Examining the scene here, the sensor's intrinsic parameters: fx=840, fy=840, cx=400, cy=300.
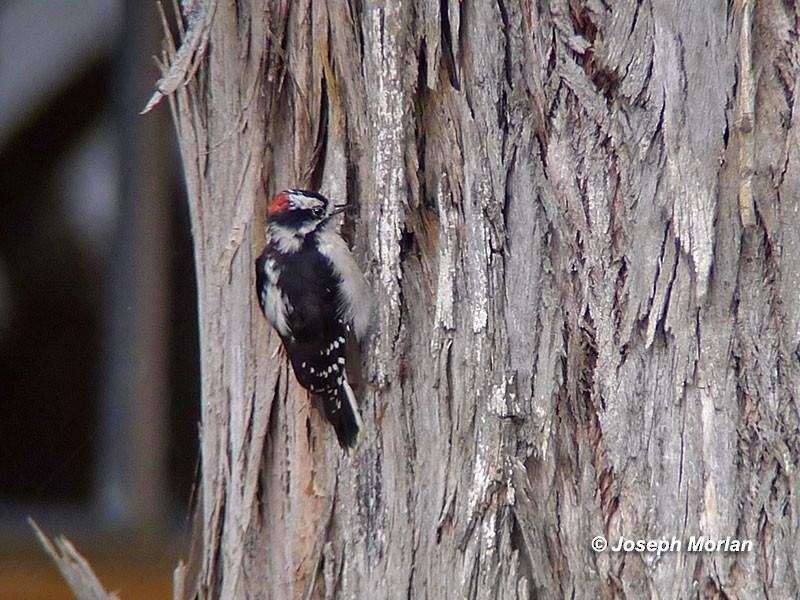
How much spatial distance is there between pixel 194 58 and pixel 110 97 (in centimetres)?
211

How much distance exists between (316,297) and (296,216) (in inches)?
12.1

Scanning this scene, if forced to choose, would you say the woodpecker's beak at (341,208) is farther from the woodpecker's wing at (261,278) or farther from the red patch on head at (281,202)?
the woodpecker's wing at (261,278)

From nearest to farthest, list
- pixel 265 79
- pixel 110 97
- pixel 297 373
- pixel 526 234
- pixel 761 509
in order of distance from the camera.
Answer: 1. pixel 761 509
2. pixel 526 234
3. pixel 297 373
4. pixel 265 79
5. pixel 110 97

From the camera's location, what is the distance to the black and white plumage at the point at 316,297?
231 cm

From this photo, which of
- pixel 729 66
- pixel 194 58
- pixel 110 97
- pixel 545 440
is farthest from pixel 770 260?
pixel 110 97

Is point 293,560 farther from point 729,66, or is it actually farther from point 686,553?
point 729,66

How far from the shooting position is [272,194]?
100 inches

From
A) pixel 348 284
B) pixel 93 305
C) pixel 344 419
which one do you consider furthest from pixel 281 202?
pixel 93 305

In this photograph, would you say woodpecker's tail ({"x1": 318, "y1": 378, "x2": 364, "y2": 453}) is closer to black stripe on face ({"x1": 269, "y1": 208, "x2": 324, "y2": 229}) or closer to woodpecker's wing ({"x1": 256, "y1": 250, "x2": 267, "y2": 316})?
woodpecker's wing ({"x1": 256, "y1": 250, "x2": 267, "y2": 316})

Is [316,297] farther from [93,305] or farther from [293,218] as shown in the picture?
[93,305]

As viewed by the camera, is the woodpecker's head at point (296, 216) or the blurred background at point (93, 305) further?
the blurred background at point (93, 305)

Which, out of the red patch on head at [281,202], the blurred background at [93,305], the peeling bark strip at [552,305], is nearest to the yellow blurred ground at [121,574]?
the blurred background at [93,305]

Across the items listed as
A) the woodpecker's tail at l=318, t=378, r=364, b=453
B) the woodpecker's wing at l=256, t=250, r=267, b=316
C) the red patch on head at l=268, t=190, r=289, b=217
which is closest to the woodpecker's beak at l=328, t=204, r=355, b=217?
the red patch on head at l=268, t=190, r=289, b=217

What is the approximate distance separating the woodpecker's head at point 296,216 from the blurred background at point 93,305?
1850mm
